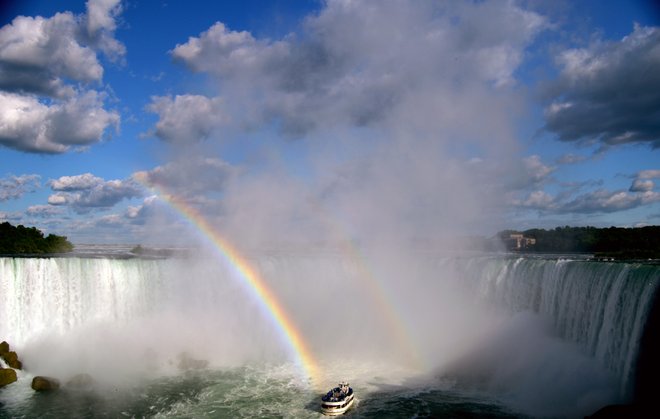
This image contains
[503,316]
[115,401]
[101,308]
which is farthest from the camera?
[101,308]

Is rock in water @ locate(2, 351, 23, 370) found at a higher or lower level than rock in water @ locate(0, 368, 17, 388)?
higher

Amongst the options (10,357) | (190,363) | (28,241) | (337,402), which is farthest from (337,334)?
(28,241)

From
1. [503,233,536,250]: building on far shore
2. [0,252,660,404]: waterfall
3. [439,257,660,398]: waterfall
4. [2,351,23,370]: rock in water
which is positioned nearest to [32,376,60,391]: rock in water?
[2,351,23,370]: rock in water

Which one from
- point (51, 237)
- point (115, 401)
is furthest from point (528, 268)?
point (51, 237)

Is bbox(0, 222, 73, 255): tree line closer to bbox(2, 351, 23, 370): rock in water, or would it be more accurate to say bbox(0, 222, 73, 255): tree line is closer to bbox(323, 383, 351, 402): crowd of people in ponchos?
bbox(2, 351, 23, 370): rock in water

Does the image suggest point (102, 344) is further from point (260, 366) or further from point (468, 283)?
point (468, 283)

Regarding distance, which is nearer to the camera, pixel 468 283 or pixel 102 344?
pixel 102 344

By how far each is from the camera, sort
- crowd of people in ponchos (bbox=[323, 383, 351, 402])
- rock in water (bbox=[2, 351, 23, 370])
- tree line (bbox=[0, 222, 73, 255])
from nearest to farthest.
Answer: crowd of people in ponchos (bbox=[323, 383, 351, 402])
rock in water (bbox=[2, 351, 23, 370])
tree line (bbox=[0, 222, 73, 255])

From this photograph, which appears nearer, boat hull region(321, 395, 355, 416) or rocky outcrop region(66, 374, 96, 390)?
boat hull region(321, 395, 355, 416)
